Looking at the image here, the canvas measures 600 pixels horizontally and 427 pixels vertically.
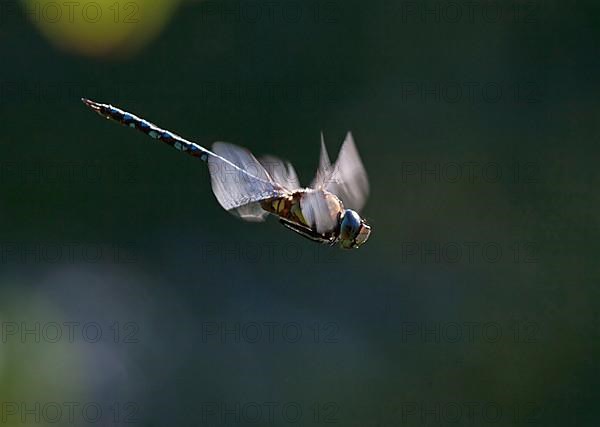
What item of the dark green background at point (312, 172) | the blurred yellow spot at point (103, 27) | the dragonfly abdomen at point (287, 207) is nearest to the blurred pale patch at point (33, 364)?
the dark green background at point (312, 172)

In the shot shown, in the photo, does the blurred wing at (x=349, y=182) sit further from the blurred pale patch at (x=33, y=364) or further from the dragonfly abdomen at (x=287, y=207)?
the blurred pale patch at (x=33, y=364)

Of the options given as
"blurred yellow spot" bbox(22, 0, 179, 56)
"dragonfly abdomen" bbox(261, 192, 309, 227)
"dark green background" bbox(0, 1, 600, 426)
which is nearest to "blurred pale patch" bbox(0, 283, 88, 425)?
"dark green background" bbox(0, 1, 600, 426)

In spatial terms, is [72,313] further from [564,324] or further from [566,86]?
[566,86]

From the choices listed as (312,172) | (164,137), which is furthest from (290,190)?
(312,172)

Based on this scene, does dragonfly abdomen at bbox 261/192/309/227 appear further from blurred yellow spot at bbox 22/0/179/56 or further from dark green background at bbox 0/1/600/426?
blurred yellow spot at bbox 22/0/179/56

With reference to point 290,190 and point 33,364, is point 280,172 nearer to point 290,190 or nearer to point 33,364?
point 290,190

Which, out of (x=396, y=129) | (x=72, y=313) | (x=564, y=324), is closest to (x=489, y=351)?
(x=564, y=324)
